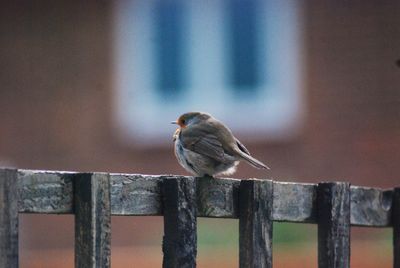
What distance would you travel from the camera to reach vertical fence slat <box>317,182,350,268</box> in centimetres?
460

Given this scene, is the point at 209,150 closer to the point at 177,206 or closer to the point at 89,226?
the point at 177,206

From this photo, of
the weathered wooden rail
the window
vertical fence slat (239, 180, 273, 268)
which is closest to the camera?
the weathered wooden rail

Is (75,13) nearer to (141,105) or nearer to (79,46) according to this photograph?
(79,46)

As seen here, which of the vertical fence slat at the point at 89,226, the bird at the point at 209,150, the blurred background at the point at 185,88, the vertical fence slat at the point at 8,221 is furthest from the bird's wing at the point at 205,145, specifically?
the blurred background at the point at 185,88

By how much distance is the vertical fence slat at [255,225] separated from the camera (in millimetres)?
4164

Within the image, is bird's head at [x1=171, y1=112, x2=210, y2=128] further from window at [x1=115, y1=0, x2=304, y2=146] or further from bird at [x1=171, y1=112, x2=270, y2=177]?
window at [x1=115, y1=0, x2=304, y2=146]

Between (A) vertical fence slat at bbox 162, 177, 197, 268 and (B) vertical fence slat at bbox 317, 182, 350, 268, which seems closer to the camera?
→ (A) vertical fence slat at bbox 162, 177, 197, 268

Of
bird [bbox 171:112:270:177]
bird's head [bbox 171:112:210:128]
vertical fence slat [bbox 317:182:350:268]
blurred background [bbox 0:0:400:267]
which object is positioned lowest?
vertical fence slat [bbox 317:182:350:268]

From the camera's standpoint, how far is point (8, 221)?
131 inches

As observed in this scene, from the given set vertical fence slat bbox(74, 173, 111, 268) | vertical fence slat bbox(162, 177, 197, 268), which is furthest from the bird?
vertical fence slat bbox(74, 173, 111, 268)

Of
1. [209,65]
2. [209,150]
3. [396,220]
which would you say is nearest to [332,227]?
[396,220]

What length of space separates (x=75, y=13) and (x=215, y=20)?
1610 millimetres

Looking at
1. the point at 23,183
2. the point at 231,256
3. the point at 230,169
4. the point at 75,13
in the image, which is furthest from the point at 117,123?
the point at 23,183

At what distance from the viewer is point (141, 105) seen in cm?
1482
